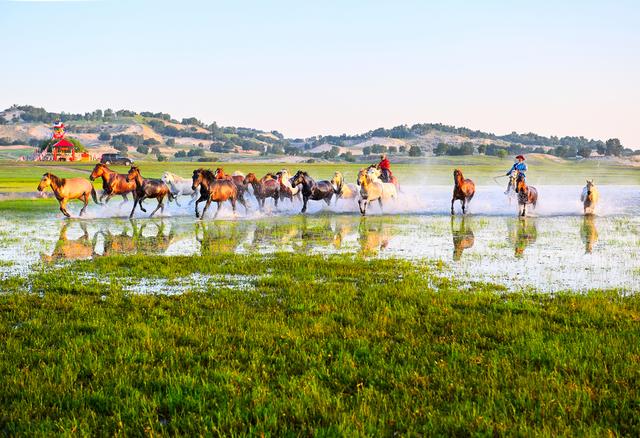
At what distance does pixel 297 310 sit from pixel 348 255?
646 cm

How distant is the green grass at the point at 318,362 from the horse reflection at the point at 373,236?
610 centimetres

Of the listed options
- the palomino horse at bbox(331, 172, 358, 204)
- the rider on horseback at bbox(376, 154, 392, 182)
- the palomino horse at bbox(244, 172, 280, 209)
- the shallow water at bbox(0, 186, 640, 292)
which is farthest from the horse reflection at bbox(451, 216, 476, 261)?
the palomino horse at bbox(244, 172, 280, 209)

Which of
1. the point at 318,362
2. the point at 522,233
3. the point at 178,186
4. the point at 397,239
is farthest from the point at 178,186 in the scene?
the point at 318,362

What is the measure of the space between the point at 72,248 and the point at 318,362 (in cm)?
1230

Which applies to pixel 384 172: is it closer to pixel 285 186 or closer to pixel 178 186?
pixel 285 186

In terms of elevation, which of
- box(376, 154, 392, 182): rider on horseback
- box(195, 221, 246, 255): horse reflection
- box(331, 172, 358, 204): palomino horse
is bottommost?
box(195, 221, 246, 255): horse reflection

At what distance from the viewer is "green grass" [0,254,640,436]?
203 inches

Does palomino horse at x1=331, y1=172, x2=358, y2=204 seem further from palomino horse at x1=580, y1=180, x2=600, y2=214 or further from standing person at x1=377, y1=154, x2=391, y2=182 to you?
palomino horse at x1=580, y1=180, x2=600, y2=214

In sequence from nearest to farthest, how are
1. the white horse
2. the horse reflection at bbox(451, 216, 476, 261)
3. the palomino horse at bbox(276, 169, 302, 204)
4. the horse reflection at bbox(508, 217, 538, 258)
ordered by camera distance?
the horse reflection at bbox(451, 216, 476, 261), the horse reflection at bbox(508, 217, 538, 258), the palomino horse at bbox(276, 169, 302, 204), the white horse

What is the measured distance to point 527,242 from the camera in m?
18.4

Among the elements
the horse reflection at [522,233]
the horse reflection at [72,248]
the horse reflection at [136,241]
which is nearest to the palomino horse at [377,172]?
the horse reflection at [522,233]

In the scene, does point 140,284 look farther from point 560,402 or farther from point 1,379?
point 560,402

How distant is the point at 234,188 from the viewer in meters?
28.5

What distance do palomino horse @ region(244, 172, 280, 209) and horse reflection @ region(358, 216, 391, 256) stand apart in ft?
23.2
